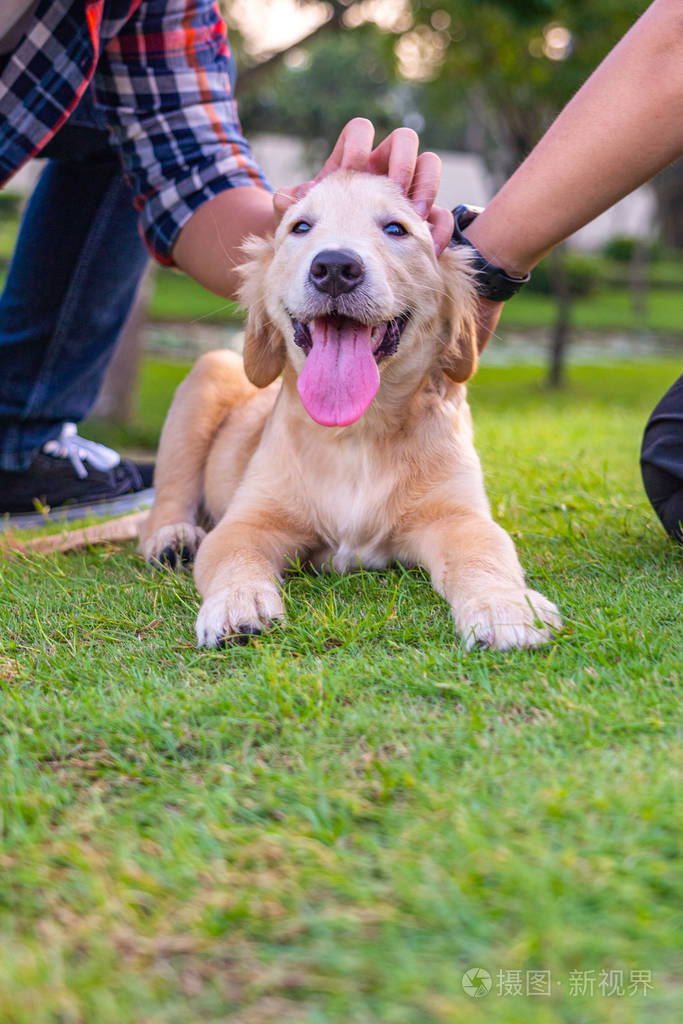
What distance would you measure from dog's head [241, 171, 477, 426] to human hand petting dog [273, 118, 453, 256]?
59 mm

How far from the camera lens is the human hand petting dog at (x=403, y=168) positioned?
3008 mm

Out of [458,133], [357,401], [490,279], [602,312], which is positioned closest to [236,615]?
[357,401]

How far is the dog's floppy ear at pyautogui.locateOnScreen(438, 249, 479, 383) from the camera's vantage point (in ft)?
9.53

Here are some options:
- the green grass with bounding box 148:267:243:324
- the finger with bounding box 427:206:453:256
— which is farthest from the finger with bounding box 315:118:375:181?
the green grass with bounding box 148:267:243:324

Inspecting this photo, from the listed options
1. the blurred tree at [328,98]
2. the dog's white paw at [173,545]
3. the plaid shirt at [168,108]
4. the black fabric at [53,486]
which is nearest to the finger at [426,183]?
the plaid shirt at [168,108]

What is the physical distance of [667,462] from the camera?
2984 mm

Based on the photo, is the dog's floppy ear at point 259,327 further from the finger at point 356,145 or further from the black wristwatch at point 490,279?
the black wristwatch at point 490,279

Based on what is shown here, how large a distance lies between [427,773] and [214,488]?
2193mm

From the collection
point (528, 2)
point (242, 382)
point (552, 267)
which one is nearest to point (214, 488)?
point (242, 382)

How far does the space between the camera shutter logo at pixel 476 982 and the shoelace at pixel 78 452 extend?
3.32 metres

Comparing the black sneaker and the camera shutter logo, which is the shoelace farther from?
the camera shutter logo

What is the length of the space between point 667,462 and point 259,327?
4.35ft

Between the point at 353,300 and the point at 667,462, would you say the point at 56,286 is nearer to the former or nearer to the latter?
the point at 353,300

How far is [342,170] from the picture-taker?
3.06m
